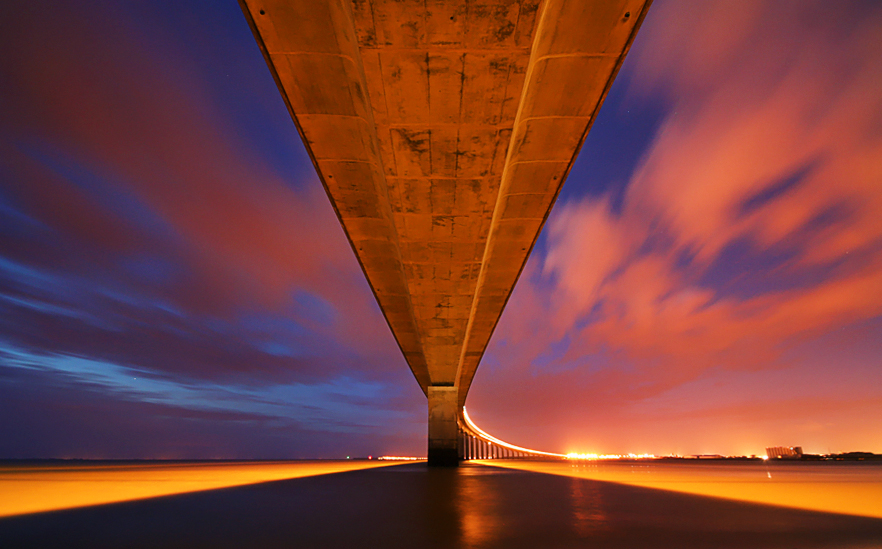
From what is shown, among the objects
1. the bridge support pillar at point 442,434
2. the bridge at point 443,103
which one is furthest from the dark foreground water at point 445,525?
the bridge support pillar at point 442,434

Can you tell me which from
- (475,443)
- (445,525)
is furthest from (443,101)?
(475,443)

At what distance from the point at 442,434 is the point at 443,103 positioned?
2459 cm

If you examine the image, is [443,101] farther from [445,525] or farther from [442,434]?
[442,434]

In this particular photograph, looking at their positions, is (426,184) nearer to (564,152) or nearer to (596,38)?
(564,152)

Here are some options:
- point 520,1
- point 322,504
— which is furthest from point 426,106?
point 322,504

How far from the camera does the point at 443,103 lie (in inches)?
276

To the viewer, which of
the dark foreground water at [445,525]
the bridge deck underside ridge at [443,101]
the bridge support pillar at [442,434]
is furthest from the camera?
the bridge support pillar at [442,434]

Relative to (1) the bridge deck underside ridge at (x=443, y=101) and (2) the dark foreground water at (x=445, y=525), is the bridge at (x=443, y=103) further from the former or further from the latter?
(2) the dark foreground water at (x=445, y=525)

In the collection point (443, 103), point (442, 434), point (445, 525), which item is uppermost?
point (443, 103)

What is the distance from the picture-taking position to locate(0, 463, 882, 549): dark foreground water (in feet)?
Answer: 14.1

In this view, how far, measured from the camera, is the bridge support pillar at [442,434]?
1104 inches

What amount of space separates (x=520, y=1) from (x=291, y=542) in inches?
249

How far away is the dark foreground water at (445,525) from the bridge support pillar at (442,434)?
20910mm

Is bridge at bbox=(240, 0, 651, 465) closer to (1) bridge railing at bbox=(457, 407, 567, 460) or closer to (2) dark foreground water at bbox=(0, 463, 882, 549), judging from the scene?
(2) dark foreground water at bbox=(0, 463, 882, 549)
